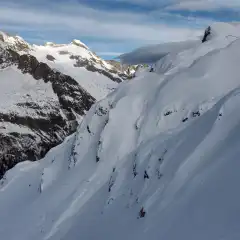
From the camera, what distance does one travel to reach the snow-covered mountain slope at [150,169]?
27.8 meters

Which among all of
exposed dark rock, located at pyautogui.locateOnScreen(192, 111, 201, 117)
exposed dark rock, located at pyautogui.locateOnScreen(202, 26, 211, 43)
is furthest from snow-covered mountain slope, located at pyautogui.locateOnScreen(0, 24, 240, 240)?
exposed dark rock, located at pyautogui.locateOnScreen(202, 26, 211, 43)

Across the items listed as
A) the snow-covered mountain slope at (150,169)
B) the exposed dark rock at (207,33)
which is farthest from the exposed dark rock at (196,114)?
the exposed dark rock at (207,33)

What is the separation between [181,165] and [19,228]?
31677 millimetres

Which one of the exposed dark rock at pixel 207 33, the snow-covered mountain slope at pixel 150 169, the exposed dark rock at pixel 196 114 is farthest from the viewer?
the exposed dark rock at pixel 207 33

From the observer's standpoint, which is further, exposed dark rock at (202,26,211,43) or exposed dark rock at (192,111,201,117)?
exposed dark rock at (202,26,211,43)

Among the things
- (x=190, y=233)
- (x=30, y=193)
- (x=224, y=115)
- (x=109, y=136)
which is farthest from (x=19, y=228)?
(x=190, y=233)

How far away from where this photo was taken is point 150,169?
40.4m

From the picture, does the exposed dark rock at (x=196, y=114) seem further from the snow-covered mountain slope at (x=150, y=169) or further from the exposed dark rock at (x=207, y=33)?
the exposed dark rock at (x=207, y=33)

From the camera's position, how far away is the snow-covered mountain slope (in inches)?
1094

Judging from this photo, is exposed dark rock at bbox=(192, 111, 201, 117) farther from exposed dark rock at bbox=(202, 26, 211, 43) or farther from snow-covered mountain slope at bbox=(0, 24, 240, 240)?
exposed dark rock at bbox=(202, 26, 211, 43)

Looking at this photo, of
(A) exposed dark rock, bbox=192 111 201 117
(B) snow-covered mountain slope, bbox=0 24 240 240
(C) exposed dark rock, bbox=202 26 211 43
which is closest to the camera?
(B) snow-covered mountain slope, bbox=0 24 240 240

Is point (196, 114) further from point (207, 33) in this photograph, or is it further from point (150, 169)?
point (207, 33)

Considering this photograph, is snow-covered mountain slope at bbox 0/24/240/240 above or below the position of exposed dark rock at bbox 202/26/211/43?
below

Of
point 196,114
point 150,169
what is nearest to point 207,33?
point 196,114
